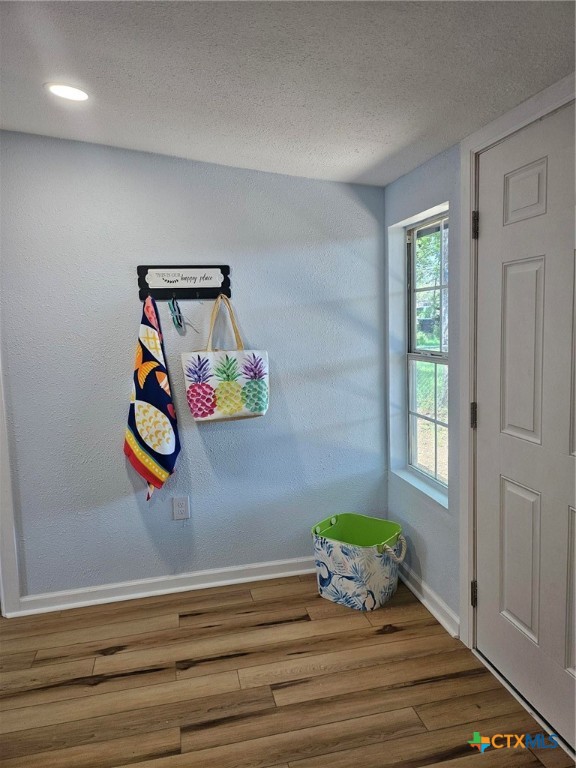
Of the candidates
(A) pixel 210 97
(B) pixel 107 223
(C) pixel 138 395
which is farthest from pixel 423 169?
(C) pixel 138 395

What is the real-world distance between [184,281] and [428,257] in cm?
120

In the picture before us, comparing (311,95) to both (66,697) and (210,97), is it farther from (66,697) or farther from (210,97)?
(66,697)

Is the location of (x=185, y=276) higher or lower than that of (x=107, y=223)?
lower

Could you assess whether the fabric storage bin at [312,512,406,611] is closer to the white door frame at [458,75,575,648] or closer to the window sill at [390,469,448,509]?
the window sill at [390,469,448,509]

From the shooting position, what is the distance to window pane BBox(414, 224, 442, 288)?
8.21 ft

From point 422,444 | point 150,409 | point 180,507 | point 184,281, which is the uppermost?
point 184,281

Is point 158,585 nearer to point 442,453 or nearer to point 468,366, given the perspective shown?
point 442,453

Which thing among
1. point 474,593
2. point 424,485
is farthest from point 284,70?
point 474,593

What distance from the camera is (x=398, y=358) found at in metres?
2.86

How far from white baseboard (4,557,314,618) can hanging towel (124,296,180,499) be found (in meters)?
0.57

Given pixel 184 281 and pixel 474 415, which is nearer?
pixel 474 415

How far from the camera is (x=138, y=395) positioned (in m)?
2.50

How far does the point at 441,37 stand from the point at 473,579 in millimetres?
1881

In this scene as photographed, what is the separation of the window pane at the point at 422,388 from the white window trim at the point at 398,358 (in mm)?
50
